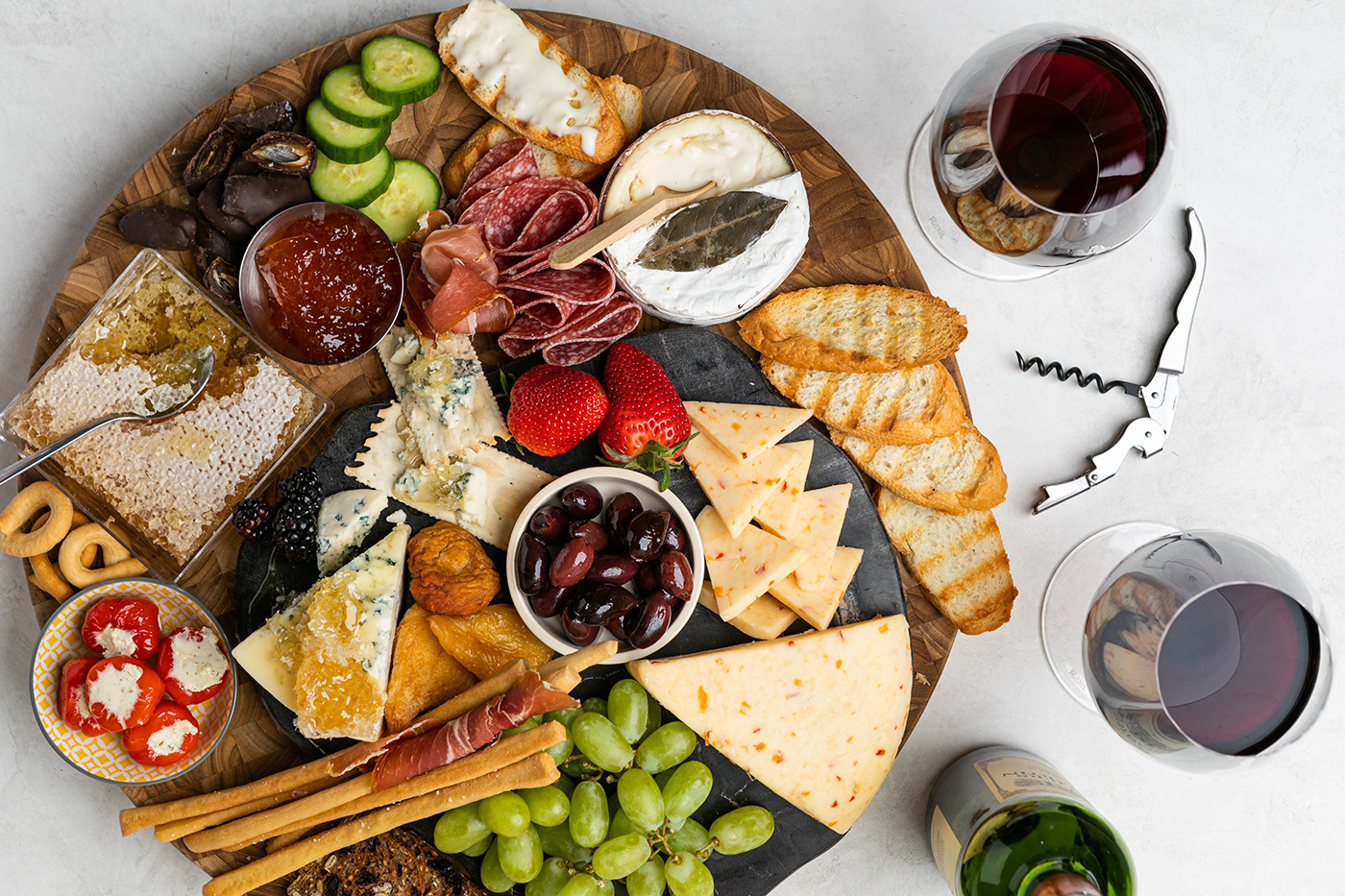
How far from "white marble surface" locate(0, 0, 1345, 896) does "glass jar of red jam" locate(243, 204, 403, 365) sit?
0.69m

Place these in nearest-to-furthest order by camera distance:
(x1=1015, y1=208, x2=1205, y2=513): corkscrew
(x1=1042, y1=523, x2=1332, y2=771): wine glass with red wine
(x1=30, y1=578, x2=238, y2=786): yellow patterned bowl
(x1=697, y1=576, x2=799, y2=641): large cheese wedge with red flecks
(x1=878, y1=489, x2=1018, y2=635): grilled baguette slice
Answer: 1. (x1=1042, y1=523, x2=1332, y2=771): wine glass with red wine
2. (x1=30, y1=578, x2=238, y2=786): yellow patterned bowl
3. (x1=697, y1=576, x2=799, y2=641): large cheese wedge with red flecks
4. (x1=878, y1=489, x2=1018, y2=635): grilled baguette slice
5. (x1=1015, y1=208, x2=1205, y2=513): corkscrew

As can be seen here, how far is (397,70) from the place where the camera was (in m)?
2.08

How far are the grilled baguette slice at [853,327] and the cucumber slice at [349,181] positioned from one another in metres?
1.02

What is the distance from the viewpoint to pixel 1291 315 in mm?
2518

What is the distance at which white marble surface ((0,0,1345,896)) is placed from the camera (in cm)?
229

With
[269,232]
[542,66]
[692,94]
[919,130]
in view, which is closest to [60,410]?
[269,232]

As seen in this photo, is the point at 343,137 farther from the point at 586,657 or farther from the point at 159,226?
the point at 586,657

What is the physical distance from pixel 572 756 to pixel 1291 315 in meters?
2.52

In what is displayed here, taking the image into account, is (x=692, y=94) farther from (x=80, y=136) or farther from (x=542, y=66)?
(x=80, y=136)

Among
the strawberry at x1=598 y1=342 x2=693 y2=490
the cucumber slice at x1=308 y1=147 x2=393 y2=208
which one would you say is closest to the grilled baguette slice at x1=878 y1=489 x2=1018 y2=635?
the strawberry at x1=598 y1=342 x2=693 y2=490

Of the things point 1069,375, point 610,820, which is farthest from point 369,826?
point 1069,375

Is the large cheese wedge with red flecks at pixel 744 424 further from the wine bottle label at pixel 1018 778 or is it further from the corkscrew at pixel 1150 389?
the wine bottle label at pixel 1018 778

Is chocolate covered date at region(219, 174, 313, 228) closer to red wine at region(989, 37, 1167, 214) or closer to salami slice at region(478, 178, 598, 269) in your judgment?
salami slice at region(478, 178, 598, 269)

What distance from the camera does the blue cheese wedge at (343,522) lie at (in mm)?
2111
